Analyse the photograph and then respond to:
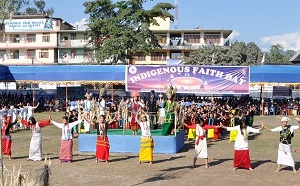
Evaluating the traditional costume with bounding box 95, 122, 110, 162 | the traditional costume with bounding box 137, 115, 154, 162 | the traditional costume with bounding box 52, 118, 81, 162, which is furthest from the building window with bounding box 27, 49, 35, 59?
the traditional costume with bounding box 137, 115, 154, 162

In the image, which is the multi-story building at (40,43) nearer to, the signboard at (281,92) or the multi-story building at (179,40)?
the multi-story building at (179,40)

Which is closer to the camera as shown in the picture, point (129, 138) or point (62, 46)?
point (129, 138)

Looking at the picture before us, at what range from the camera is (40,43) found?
61906mm

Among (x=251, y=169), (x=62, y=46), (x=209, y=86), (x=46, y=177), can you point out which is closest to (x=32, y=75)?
(x=209, y=86)

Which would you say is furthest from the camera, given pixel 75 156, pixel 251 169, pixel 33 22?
pixel 33 22

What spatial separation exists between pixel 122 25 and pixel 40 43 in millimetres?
22190

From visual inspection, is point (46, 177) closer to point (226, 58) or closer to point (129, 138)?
point (129, 138)

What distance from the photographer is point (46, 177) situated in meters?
7.91

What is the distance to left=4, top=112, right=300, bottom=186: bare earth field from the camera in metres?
11.8

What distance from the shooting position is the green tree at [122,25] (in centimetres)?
4219

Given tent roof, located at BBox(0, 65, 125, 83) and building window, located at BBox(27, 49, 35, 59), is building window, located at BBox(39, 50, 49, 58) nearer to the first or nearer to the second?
building window, located at BBox(27, 49, 35, 59)

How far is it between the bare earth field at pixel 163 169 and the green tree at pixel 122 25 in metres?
25.6

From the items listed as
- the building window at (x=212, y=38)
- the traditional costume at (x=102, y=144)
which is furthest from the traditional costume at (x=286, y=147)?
the building window at (x=212, y=38)

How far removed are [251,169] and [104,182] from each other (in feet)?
14.6
